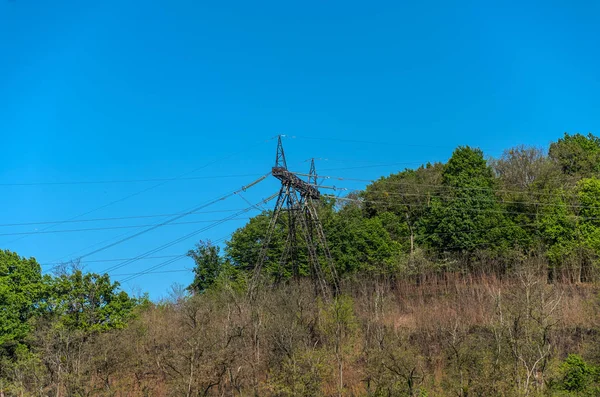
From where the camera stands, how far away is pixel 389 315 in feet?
192

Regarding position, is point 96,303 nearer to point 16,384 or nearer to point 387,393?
point 16,384

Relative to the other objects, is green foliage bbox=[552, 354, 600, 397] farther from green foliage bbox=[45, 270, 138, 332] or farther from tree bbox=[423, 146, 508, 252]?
green foliage bbox=[45, 270, 138, 332]

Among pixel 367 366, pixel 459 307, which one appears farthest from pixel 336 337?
pixel 459 307

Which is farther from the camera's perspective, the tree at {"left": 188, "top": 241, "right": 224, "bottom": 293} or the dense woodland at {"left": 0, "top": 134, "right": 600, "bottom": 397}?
the tree at {"left": 188, "top": 241, "right": 224, "bottom": 293}

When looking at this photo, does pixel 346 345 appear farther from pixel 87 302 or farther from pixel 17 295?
pixel 17 295

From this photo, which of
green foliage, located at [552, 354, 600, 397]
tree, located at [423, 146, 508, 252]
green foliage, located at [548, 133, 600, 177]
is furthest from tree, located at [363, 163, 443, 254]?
green foliage, located at [552, 354, 600, 397]

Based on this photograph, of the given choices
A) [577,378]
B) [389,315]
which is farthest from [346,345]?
[577,378]

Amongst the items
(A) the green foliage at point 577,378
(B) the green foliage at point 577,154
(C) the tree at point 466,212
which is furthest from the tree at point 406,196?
(A) the green foliage at point 577,378

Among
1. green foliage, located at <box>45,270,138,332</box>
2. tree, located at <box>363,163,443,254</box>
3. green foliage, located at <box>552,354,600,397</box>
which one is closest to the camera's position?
green foliage, located at <box>552,354,600,397</box>

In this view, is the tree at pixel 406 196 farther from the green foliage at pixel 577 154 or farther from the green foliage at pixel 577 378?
the green foliage at pixel 577 378

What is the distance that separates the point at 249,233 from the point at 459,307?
1356 inches

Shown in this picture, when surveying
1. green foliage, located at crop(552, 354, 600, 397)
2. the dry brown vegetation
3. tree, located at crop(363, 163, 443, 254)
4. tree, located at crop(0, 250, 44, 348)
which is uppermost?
tree, located at crop(363, 163, 443, 254)

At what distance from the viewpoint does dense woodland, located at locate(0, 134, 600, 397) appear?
136 ft

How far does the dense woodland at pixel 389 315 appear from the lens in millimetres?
41562
